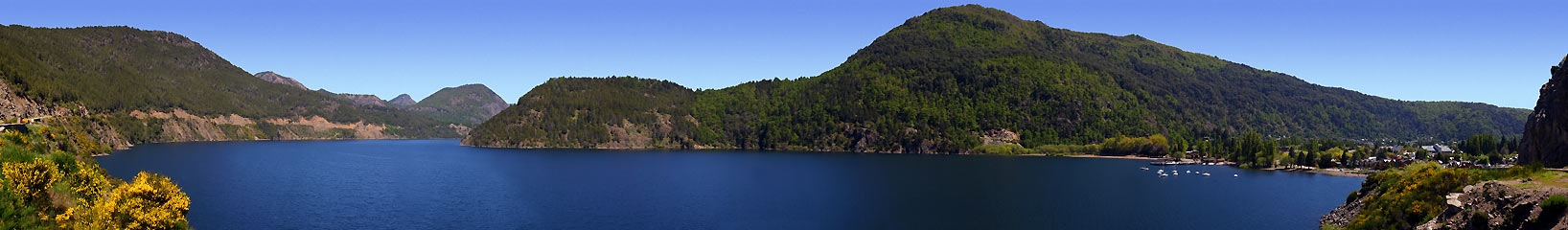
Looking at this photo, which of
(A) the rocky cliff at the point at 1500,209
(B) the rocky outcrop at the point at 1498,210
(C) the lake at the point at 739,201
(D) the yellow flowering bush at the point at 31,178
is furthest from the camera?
(C) the lake at the point at 739,201

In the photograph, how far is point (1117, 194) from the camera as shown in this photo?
153625 mm

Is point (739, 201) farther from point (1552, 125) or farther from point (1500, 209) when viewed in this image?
point (1552, 125)

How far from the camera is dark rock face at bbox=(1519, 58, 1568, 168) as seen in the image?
97.8m

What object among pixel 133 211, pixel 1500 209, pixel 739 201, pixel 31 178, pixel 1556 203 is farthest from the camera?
pixel 739 201

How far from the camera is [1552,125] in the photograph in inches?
3971

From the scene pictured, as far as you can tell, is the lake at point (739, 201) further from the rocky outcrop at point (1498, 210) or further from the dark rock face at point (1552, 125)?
the rocky outcrop at point (1498, 210)

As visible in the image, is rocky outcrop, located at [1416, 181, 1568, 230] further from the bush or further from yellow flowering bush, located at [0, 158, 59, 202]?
yellow flowering bush, located at [0, 158, 59, 202]

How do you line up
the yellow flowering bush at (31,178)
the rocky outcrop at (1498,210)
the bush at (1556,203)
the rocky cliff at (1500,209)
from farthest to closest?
the rocky outcrop at (1498,210) → the rocky cliff at (1500,209) → the yellow flowering bush at (31,178) → the bush at (1556,203)

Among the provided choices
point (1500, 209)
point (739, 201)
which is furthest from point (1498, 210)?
point (739, 201)

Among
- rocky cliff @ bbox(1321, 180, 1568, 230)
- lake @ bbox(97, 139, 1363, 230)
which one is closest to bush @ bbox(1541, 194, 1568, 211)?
rocky cliff @ bbox(1321, 180, 1568, 230)

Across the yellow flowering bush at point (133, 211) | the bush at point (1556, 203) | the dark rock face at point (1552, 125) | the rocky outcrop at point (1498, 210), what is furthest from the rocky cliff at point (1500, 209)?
the yellow flowering bush at point (133, 211)

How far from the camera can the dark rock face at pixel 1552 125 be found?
97.8 metres

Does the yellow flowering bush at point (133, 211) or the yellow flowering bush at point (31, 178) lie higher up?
the yellow flowering bush at point (31, 178)

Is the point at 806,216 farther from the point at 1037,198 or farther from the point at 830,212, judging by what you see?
the point at 1037,198
